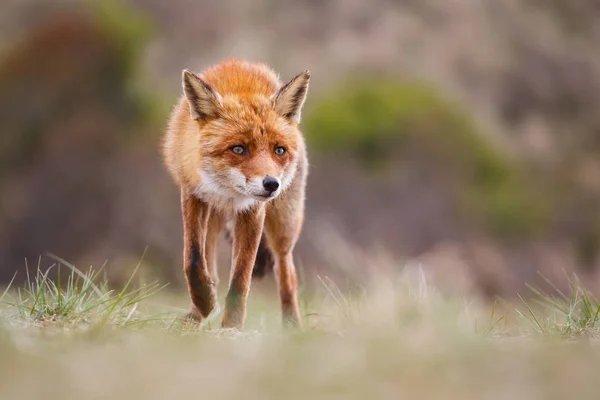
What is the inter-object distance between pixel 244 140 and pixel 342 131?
19.4 meters

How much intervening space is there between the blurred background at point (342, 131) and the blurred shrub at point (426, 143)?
0.19 ft

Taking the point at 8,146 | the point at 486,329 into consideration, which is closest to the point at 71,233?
the point at 8,146

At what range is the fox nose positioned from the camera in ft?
18.9

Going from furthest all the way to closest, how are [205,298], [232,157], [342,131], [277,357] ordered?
[342,131] → [205,298] → [232,157] → [277,357]

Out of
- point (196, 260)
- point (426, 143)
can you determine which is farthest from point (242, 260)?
point (426, 143)

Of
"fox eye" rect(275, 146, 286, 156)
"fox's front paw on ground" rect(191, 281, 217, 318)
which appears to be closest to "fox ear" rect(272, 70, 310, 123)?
"fox eye" rect(275, 146, 286, 156)

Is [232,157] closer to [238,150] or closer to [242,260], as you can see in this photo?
[238,150]

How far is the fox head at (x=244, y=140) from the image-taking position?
5.89 meters

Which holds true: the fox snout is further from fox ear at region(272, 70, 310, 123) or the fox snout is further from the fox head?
fox ear at region(272, 70, 310, 123)

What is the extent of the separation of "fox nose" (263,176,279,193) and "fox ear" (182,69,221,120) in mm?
800

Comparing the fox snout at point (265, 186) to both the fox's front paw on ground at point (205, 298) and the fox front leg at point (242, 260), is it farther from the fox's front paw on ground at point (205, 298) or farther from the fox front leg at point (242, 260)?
the fox's front paw on ground at point (205, 298)

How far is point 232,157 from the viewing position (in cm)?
601

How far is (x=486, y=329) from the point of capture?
5.88m

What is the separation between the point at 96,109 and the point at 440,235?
11127 millimetres
